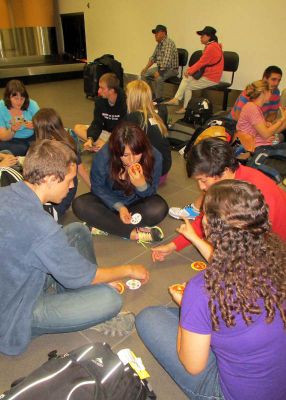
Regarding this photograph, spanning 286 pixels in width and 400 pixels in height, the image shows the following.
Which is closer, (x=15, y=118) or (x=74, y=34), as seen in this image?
(x=15, y=118)

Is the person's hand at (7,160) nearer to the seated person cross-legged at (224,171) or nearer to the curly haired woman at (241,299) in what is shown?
the seated person cross-legged at (224,171)

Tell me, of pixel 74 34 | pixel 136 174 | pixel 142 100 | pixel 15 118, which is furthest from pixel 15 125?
pixel 74 34

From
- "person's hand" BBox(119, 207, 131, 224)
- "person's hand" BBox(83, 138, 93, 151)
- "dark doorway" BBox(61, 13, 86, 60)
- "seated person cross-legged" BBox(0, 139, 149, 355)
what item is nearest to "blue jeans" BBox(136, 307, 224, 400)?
"seated person cross-legged" BBox(0, 139, 149, 355)

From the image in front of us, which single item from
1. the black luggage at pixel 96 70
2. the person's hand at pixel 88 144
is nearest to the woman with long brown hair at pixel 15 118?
the person's hand at pixel 88 144

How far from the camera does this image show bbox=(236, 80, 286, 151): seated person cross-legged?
3.95 m

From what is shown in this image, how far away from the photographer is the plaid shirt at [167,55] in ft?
23.7

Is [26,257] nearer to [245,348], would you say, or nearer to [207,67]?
[245,348]

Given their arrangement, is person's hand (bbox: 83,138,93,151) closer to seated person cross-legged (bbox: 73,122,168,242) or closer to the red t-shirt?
seated person cross-legged (bbox: 73,122,168,242)

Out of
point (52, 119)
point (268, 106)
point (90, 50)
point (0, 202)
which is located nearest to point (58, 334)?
point (0, 202)

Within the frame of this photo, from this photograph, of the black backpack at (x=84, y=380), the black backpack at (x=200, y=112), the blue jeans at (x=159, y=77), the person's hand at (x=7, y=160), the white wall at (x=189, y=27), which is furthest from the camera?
the blue jeans at (x=159, y=77)

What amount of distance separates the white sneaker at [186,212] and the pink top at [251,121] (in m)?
1.52

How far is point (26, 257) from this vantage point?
1440 millimetres

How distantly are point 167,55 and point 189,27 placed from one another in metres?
0.98

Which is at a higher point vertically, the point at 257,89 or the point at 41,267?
the point at 257,89
